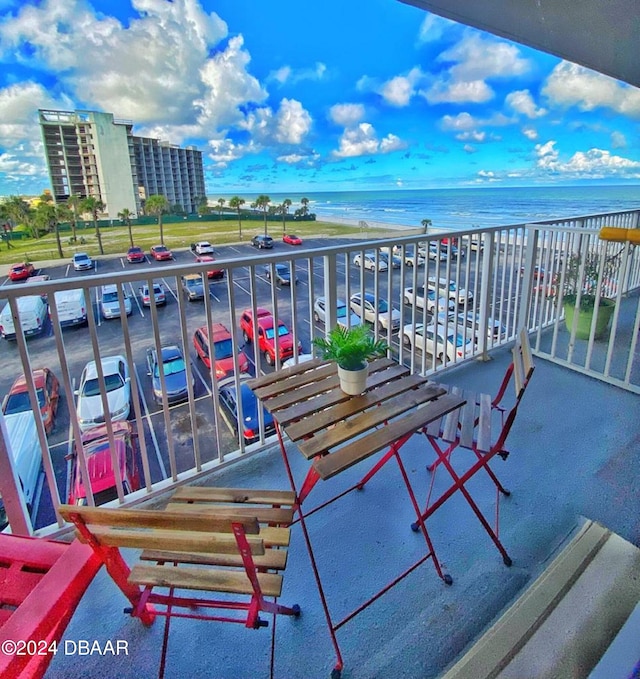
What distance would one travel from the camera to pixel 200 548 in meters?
0.78

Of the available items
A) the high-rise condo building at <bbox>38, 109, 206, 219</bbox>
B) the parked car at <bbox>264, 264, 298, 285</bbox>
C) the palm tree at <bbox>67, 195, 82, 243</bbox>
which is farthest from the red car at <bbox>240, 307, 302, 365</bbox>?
the high-rise condo building at <bbox>38, 109, 206, 219</bbox>

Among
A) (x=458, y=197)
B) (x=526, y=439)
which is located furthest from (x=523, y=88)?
(x=526, y=439)

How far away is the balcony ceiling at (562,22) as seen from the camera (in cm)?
215

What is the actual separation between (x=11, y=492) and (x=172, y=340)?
743 cm

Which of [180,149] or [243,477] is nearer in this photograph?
[243,477]

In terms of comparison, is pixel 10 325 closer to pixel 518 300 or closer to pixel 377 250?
pixel 377 250

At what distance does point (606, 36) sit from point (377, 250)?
2168mm

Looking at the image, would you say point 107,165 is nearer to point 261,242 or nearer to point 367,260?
point 261,242

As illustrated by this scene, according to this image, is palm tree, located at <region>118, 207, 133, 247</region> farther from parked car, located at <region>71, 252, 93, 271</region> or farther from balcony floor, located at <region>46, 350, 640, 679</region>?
balcony floor, located at <region>46, 350, 640, 679</region>

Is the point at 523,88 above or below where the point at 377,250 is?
above

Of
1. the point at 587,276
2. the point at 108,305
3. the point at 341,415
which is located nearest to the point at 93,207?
the point at 108,305

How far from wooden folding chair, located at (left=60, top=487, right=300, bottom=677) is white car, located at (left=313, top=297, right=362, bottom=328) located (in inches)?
45.3

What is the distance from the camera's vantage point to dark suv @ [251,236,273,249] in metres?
10.9

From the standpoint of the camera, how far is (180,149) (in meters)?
25.0
